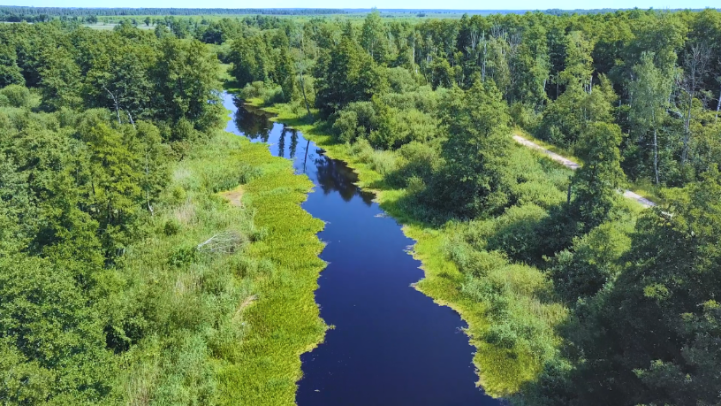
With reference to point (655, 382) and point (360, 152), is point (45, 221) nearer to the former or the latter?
point (655, 382)

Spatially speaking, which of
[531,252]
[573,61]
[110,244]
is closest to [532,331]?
[531,252]

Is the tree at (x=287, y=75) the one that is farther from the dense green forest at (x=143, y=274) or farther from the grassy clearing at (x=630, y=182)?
the grassy clearing at (x=630, y=182)

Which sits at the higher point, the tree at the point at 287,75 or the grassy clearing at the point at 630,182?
the tree at the point at 287,75

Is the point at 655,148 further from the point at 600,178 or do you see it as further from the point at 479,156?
the point at 600,178

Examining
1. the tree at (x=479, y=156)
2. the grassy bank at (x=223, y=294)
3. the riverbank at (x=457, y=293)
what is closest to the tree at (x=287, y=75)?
the riverbank at (x=457, y=293)

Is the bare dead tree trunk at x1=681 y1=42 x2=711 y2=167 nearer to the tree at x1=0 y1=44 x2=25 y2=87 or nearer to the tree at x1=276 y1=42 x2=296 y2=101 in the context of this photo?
the tree at x1=276 y1=42 x2=296 y2=101

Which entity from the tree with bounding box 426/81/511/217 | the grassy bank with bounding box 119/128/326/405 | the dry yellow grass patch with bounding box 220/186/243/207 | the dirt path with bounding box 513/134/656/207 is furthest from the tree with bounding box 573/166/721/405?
the dry yellow grass patch with bounding box 220/186/243/207

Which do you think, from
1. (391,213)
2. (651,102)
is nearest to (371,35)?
(651,102)
